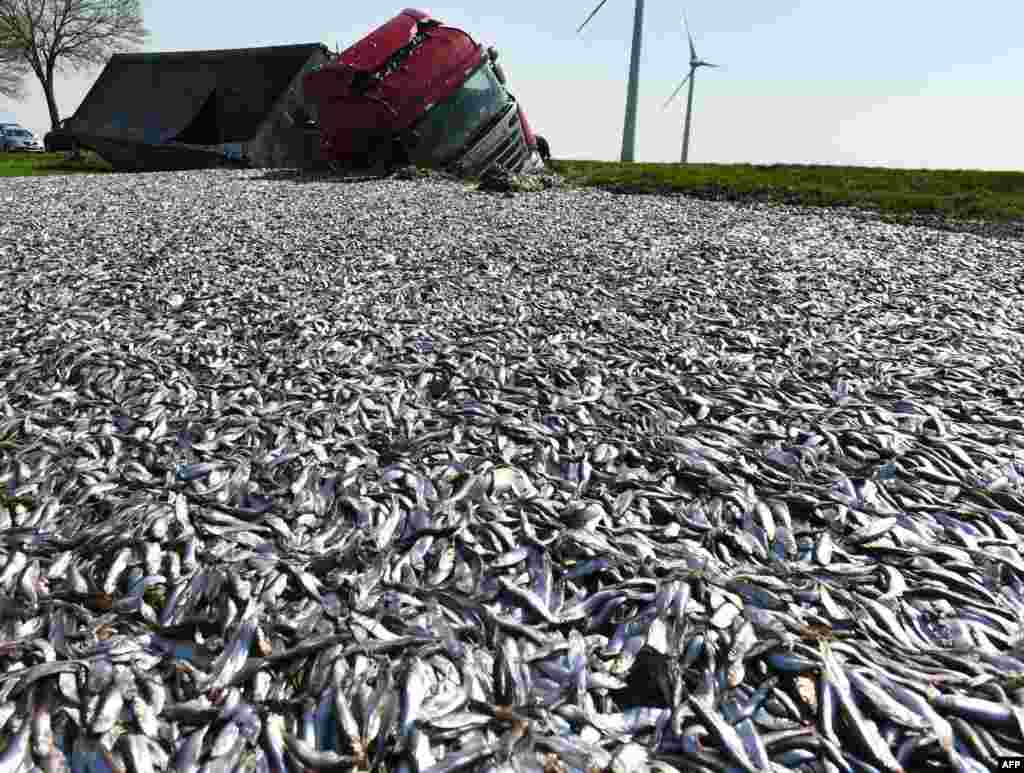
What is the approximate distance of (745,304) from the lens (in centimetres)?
725

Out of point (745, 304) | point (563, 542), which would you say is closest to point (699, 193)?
point (745, 304)

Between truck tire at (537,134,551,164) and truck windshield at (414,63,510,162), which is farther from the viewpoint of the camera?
truck tire at (537,134,551,164)

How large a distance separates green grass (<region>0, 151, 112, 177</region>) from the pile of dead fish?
2376 centimetres

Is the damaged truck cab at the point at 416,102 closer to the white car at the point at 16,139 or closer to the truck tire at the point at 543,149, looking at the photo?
the truck tire at the point at 543,149

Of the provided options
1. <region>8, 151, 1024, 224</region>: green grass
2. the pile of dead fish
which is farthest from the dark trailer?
the pile of dead fish

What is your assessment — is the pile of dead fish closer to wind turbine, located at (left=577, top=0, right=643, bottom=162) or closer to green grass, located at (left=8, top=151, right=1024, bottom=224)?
green grass, located at (left=8, top=151, right=1024, bottom=224)

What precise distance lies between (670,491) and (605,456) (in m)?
0.48

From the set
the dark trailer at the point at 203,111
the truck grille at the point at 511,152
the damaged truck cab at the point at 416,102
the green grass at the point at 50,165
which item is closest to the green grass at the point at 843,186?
the truck grille at the point at 511,152

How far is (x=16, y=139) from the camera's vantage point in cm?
4112

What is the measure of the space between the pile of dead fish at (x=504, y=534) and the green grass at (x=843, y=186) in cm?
1024

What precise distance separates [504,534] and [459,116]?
18394mm

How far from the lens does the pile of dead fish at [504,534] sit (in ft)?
7.41

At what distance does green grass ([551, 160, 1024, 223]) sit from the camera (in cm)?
1594

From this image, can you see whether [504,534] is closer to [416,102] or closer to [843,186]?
[416,102]
